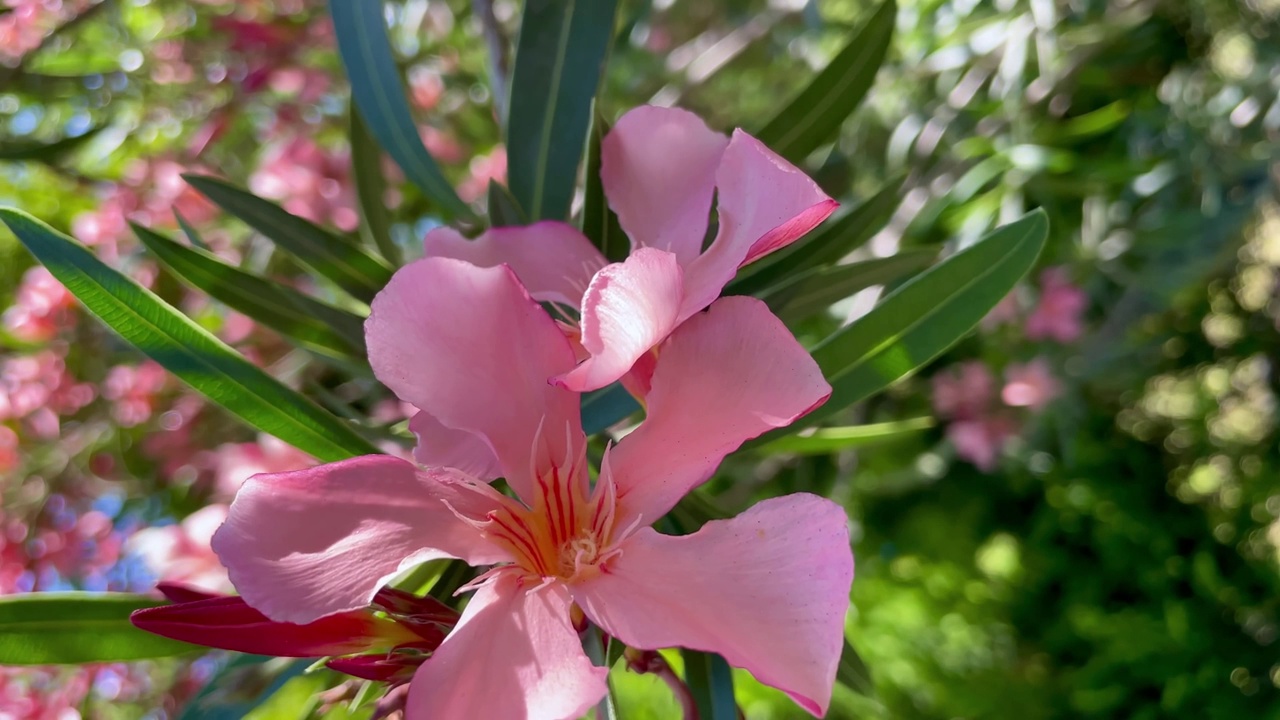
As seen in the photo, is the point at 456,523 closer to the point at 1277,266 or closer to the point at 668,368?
the point at 668,368

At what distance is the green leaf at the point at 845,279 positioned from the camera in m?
0.67

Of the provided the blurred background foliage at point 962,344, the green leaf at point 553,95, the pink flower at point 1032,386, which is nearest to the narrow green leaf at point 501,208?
the green leaf at point 553,95

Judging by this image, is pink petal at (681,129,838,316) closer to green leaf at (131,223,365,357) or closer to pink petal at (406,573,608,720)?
pink petal at (406,573,608,720)

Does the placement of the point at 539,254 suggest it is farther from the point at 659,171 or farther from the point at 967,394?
the point at 967,394

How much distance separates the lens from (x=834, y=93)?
28.8 inches

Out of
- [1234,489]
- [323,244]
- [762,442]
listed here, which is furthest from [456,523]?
[1234,489]

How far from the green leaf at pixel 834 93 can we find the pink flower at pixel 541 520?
41 cm

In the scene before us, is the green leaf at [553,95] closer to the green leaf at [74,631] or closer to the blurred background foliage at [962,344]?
the green leaf at [74,631]

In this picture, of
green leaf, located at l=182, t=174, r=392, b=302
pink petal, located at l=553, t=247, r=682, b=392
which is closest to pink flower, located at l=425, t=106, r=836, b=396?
pink petal, located at l=553, t=247, r=682, b=392

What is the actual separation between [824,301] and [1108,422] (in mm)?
2191

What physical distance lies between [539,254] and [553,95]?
8.7 inches

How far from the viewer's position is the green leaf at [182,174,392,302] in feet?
2.22

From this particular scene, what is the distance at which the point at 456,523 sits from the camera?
0.42 meters

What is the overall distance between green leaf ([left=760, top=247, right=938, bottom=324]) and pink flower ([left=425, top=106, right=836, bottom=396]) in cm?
20
